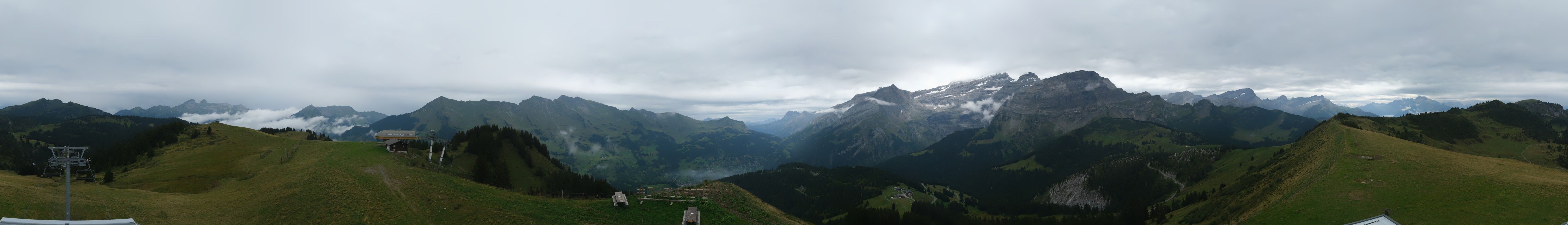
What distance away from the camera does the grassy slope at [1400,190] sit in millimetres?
37781

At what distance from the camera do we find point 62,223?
92.6 ft

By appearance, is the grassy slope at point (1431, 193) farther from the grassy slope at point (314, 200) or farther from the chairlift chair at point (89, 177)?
the chairlift chair at point (89, 177)

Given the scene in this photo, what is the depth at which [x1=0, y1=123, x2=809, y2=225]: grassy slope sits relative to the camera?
116 feet

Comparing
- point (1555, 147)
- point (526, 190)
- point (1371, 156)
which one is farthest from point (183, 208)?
point (1555, 147)

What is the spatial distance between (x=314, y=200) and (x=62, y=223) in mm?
11689

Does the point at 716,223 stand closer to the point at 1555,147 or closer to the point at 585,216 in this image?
the point at 585,216

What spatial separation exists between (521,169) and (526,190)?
12.9m

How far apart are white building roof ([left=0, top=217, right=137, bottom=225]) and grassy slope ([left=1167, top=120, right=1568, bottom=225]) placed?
85227 millimetres

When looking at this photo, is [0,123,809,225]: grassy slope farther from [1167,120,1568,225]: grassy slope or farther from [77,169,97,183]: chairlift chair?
[1167,120,1568,225]: grassy slope

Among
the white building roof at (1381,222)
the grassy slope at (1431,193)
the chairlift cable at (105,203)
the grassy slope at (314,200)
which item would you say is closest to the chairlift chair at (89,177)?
the grassy slope at (314,200)

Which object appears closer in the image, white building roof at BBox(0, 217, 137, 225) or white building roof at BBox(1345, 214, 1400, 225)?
white building roof at BBox(0, 217, 137, 225)

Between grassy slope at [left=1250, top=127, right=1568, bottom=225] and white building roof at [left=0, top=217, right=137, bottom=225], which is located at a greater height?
white building roof at [left=0, top=217, right=137, bottom=225]

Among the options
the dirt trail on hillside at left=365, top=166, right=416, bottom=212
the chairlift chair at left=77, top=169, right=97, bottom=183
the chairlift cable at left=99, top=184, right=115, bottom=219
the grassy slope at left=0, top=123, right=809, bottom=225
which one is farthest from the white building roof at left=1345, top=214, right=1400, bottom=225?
the chairlift chair at left=77, top=169, right=97, bottom=183

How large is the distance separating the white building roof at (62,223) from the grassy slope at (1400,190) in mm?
85227
